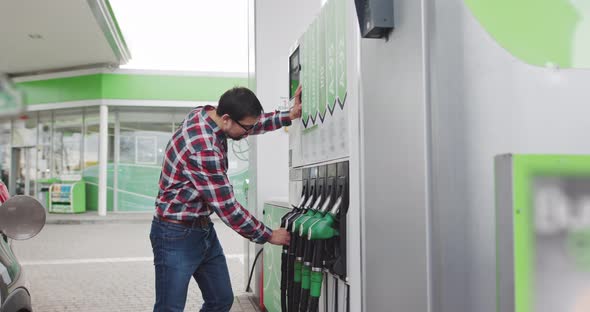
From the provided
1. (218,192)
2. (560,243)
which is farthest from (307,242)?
(560,243)

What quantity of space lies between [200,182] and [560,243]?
1.66 meters

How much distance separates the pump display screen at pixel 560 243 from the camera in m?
0.75

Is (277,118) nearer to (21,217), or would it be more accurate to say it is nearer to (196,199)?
(196,199)

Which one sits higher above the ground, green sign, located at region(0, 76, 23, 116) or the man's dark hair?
the man's dark hair

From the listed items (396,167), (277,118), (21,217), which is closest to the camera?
(396,167)

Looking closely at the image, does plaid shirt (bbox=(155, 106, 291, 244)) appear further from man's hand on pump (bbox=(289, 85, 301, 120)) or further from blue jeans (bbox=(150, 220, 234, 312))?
man's hand on pump (bbox=(289, 85, 301, 120))

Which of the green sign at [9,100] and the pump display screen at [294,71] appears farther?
the pump display screen at [294,71]

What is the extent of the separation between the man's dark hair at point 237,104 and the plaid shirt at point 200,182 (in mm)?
103

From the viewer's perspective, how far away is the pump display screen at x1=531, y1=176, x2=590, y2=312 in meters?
0.75

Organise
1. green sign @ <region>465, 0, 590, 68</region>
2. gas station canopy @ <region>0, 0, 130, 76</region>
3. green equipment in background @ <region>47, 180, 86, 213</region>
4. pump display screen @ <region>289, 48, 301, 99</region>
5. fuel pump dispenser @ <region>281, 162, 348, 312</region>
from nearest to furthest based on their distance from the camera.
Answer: green sign @ <region>465, 0, 590, 68</region>, fuel pump dispenser @ <region>281, 162, 348, 312</region>, pump display screen @ <region>289, 48, 301, 99</region>, gas station canopy @ <region>0, 0, 130, 76</region>, green equipment in background @ <region>47, 180, 86, 213</region>

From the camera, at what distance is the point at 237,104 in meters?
2.31

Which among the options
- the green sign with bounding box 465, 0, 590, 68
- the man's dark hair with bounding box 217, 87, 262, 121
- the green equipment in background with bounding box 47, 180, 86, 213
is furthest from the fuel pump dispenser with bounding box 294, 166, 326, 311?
the green equipment in background with bounding box 47, 180, 86, 213

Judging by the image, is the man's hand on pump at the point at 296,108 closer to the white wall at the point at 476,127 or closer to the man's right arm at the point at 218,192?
the man's right arm at the point at 218,192

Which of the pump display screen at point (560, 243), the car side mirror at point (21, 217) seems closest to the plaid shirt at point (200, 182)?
the car side mirror at point (21, 217)
